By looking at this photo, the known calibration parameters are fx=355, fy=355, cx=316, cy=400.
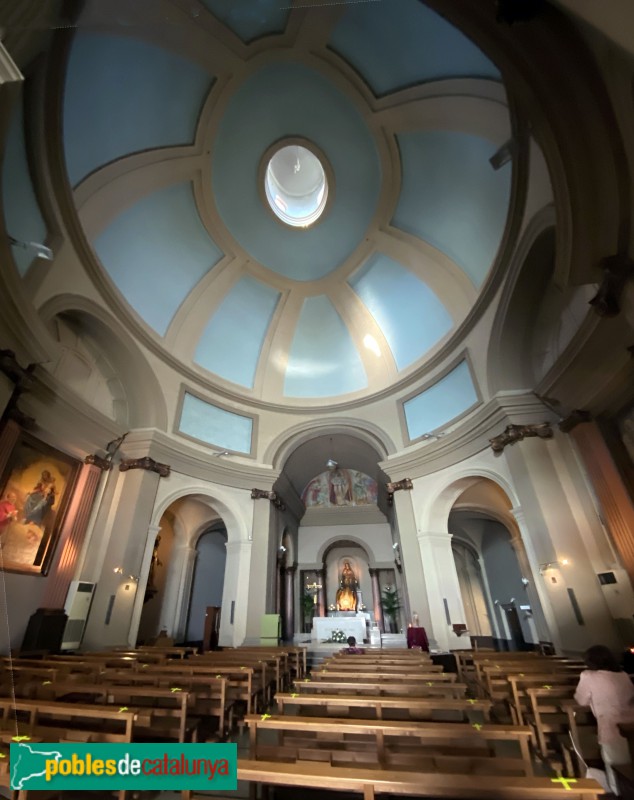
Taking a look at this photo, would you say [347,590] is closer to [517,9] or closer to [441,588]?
[441,588]

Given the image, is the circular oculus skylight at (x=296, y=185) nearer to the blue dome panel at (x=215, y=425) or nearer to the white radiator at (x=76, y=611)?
the blue dome panel at (x=215, y=425)

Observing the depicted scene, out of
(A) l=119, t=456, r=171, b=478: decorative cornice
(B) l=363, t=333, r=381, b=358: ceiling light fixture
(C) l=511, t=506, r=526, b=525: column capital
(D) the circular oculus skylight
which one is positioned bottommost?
(C) l=511, t=506, r=526, b=525: column capital

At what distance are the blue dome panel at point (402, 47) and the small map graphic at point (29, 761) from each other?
9.80m

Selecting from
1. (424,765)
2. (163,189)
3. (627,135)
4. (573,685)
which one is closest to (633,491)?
(573,685)

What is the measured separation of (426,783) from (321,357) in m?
12.8

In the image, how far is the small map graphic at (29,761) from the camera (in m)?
1.41

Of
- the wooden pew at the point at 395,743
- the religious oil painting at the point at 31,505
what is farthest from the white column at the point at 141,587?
the wooden pew at the point at 395,743

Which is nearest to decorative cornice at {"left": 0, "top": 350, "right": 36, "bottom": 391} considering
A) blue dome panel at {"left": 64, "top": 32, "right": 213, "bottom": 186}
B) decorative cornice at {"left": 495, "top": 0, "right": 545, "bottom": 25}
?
blue dome panel at {"left": 64, "top": 32, "right": 213, "bottom": 186}

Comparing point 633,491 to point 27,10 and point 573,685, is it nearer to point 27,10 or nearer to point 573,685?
point 573,685

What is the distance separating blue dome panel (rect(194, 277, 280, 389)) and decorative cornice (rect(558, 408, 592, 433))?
969 cm

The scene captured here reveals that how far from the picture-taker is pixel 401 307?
479 inches

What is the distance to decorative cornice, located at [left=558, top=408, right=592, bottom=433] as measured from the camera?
7025 mm

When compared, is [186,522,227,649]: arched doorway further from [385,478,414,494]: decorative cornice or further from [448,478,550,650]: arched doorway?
[448,478,550,650]: arched doorway

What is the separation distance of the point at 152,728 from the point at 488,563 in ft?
50.1
